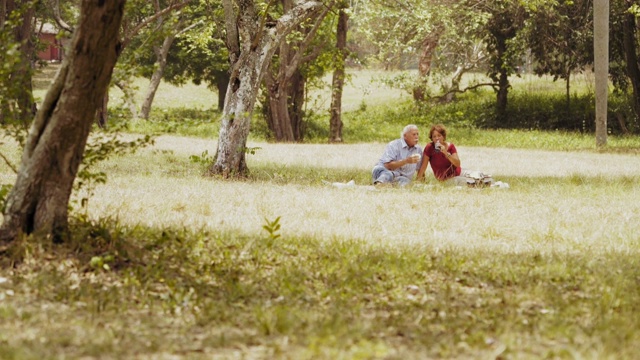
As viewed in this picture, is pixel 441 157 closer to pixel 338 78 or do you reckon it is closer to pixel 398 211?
pixel 398 211

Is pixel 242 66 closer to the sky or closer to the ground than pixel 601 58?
closer to the ground

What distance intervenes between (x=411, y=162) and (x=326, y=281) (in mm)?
8149

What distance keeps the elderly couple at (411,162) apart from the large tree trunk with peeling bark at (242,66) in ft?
8.31

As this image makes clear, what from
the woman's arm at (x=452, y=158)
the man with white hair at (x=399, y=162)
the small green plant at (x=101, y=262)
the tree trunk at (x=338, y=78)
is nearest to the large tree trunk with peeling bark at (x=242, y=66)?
the man with white hair at (x=399, y=162)

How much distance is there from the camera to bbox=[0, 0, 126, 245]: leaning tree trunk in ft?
23.9

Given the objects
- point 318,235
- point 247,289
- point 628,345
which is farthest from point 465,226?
point 628,345

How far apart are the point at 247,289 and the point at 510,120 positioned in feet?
104

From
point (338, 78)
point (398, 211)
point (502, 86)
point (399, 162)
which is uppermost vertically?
point (338, 78)

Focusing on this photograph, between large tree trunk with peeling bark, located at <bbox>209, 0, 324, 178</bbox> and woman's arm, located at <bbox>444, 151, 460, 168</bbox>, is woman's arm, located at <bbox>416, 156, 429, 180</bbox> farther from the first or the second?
large tree trunk with peeling bark, located at <bbox>209, 0, 324, 178</bbox>

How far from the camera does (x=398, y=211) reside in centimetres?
1177

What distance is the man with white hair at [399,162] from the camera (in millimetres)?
15633

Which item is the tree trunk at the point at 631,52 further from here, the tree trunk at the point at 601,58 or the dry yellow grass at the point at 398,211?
the dry yellow grass at the point at 398,211

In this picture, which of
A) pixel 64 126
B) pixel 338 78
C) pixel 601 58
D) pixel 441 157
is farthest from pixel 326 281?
pixel 338 78

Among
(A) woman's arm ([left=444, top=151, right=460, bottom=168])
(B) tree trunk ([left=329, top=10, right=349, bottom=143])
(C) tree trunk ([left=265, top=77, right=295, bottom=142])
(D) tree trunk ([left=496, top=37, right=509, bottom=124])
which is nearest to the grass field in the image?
(A) woman's arm ([left=444, top=151, right=460, bottom=168])
